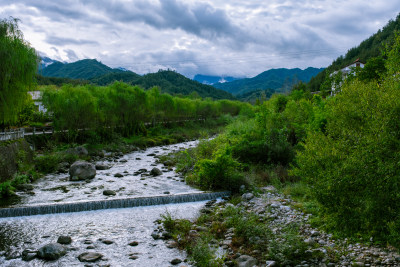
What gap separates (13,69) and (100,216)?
10.2m

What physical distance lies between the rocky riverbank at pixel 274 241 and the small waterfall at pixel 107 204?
1.70 meters

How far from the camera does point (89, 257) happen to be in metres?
8.49

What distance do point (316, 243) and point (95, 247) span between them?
718 centimetres

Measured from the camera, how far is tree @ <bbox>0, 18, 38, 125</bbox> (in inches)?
593

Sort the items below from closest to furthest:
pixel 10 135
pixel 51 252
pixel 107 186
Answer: pixel 51 252 < pixel 107 186 < pixel 10 135

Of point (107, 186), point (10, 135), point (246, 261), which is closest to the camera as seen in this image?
point (246, 261)

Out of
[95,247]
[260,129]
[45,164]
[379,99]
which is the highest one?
[379,99]

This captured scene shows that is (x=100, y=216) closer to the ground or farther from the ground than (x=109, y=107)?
closer to the ground

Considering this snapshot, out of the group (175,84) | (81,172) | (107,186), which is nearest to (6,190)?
(81,172)

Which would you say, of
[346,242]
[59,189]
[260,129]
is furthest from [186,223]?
[260,129]

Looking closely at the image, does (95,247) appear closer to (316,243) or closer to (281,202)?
(316,243)

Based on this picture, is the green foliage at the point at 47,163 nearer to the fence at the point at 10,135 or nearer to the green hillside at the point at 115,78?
the fence at the point at 10,135

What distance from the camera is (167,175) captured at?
62.8 ft

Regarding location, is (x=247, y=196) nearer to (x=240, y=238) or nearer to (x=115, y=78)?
(x=240, y=238)
